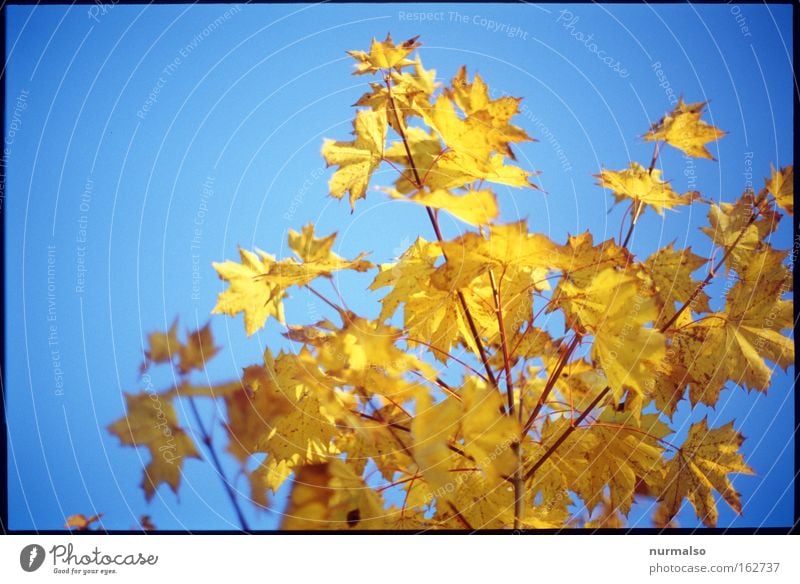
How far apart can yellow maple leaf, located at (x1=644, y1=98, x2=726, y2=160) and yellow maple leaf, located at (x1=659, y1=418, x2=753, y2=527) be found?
283 mm

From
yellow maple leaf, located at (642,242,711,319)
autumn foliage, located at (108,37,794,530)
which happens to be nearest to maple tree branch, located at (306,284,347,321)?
autumn foliage, located at (108,37,794,530)

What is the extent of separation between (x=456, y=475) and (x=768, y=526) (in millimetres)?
470

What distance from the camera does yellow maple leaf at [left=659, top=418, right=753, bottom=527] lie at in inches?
29.2

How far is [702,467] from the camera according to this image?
752 mm

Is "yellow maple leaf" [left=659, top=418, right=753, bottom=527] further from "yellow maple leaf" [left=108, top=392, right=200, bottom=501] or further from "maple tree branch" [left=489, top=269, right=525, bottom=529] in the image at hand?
"yellow maple leaf" [left=108, top=392, right=200, bottom=501]

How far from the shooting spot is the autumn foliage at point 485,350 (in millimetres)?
610

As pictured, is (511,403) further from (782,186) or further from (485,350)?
(782,186)

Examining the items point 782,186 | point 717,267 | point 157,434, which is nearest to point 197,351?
point 157,434

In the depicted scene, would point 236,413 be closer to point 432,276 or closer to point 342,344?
point 342,344

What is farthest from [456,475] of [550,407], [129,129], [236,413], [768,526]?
[129,129]

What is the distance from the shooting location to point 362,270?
0.67 meters

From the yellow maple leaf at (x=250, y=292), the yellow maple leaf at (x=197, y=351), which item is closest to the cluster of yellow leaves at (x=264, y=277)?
the yellow maple leaf at (x=250, y=292)
